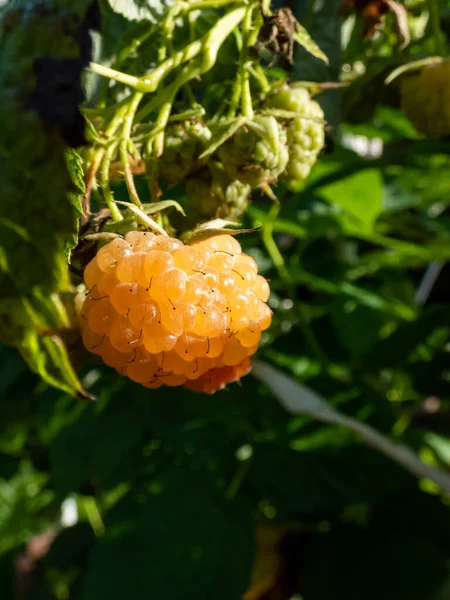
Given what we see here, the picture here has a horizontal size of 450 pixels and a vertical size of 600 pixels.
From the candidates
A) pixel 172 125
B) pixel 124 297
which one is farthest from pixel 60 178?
pixel 172 125

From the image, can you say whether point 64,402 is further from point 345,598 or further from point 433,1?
point 433,1

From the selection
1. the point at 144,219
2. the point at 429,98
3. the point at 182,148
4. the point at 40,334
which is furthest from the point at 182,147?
the point at 429,98

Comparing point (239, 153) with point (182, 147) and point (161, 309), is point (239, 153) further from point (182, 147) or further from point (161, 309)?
point (161, 309)

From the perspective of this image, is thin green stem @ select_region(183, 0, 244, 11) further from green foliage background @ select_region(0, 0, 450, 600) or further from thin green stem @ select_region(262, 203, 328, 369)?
thin green stem @ select_region(262, 203, 328, 369)

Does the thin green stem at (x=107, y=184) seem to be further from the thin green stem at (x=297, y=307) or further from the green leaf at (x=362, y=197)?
the green leaf at (x=362, y=197)

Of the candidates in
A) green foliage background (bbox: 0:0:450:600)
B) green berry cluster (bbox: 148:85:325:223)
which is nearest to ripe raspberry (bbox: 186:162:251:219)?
green berry cluster (bbox: 148:85:325:223)

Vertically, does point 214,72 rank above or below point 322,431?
above

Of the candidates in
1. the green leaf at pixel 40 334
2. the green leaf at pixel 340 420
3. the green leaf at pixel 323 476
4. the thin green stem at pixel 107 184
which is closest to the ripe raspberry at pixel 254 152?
the thin green stem at pixel 107 184
